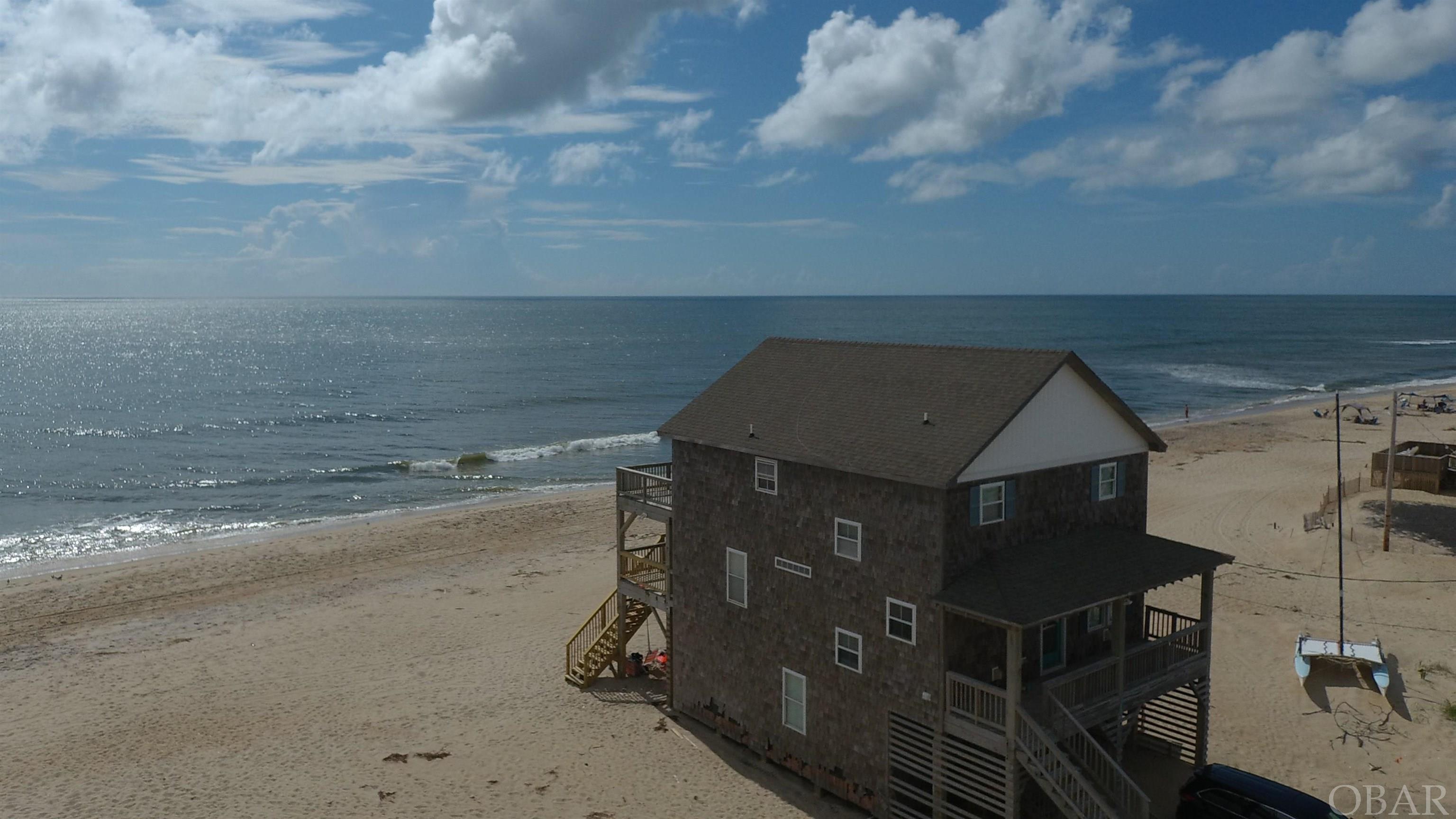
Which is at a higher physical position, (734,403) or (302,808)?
(734,403)

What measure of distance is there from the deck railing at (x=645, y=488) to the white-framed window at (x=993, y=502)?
25.0 ft

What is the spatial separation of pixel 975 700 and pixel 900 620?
1.80 m

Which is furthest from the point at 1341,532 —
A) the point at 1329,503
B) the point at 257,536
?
the point at 257,536

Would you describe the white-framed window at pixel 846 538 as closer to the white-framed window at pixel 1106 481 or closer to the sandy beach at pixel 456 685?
the sandy beach at pixel 456 685

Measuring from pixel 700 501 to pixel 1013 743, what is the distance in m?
8.12

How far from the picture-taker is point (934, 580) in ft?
56.1

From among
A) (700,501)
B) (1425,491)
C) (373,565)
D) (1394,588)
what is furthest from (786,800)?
(1425,491)

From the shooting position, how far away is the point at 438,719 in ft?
77.0

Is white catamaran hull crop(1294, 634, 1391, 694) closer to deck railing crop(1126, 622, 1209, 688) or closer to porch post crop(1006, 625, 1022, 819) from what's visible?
deck railing crop(1126, 622, 1209, 688)

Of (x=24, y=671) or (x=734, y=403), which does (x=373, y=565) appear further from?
(x=734, y=403)

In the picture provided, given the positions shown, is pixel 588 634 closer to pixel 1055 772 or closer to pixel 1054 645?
pixel 1054 645

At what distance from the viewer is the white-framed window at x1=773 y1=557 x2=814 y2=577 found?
761 inches

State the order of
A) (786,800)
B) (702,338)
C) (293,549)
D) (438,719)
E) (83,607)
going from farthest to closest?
(702,338)
(293,549)
(83,607)
(438,719)
(786,800)

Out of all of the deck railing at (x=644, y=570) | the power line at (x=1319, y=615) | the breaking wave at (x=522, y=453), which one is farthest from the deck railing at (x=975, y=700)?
the breaking wave at (x=522, y=453)
